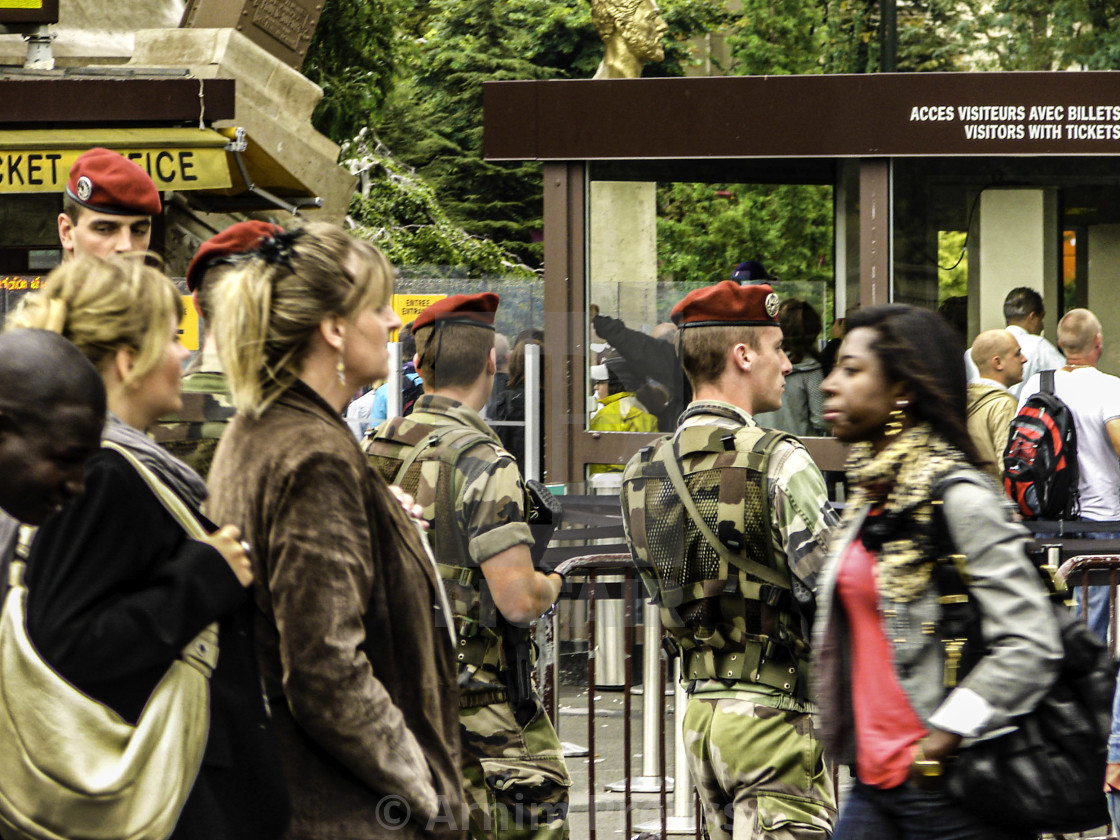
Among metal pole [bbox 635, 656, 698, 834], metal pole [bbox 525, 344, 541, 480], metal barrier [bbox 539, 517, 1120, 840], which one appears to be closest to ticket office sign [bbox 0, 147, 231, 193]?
metal pole [bbox 525, 344, 541, 480]

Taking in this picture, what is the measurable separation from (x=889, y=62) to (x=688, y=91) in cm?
1029

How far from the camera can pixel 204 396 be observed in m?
3.89

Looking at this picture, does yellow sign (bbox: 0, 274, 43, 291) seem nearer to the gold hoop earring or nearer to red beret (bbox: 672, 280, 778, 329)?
red beret (bbox: 672, 280, 778, 329)

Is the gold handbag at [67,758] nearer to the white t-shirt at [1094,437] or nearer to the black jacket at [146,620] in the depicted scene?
the black jacket at [146,620]

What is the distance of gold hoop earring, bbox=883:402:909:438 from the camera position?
10.2 feet

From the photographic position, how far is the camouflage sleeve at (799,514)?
12.9 ft

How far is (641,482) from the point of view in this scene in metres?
4.43

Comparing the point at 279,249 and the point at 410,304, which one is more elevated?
the point at 410,304

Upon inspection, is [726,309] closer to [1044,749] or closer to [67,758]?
[1044,749]

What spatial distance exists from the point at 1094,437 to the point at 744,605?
5215 mm

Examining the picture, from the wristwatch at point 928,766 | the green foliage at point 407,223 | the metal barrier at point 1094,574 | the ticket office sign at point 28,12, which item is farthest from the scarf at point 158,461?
the green foliage at point 407,223

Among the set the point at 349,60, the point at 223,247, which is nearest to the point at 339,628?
the point at 223,247

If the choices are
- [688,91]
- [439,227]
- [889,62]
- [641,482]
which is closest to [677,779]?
[641,482]

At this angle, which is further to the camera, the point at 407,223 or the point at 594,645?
the point at 407,223
